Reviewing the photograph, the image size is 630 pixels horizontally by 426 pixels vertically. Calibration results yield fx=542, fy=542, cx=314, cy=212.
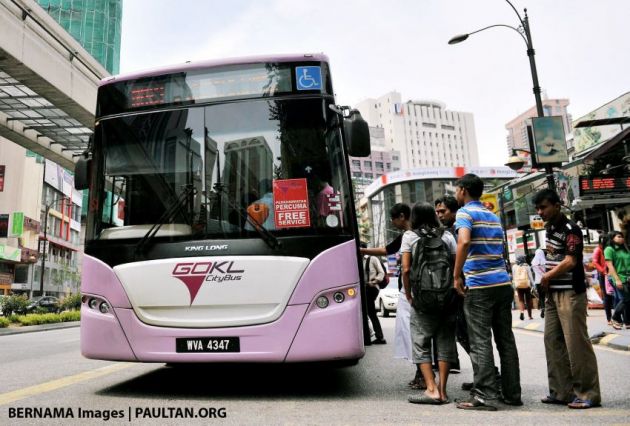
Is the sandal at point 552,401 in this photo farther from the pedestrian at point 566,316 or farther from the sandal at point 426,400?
the sandal at point 426,400

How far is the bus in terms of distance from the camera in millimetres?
4754

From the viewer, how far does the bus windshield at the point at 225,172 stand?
4.99m

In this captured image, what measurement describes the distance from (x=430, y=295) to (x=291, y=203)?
1491mm

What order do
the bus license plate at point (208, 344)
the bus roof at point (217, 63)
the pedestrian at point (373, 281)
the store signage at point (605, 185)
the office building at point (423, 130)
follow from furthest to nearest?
the office building at point (423, 130) < the store signage at point (605, 185) < the pedestrian at point (373, 281) < the bus roof at point (217, 63) < the bus license plate at point (208, 344)

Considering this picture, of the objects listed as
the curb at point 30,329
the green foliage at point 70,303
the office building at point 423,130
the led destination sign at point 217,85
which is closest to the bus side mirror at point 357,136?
the led destination sign at point 217,85

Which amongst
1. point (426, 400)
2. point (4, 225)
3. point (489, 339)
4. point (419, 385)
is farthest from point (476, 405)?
point (4, 225)

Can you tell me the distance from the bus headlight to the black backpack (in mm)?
793

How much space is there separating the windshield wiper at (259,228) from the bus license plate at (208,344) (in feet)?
2.90

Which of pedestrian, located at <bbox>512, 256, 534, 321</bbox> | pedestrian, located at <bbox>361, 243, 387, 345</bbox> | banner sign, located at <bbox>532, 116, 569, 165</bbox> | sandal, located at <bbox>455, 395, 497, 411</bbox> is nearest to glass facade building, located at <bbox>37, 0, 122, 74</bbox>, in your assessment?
pedestrian, located at <bbox>512, 256, 534, 321</bbox>

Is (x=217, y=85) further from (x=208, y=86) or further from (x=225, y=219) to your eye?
(x=225, y=219)

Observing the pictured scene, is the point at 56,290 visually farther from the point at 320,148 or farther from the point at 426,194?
the point at 320,148

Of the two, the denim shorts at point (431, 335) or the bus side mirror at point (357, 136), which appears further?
the bus side mirror at point (357, 136)

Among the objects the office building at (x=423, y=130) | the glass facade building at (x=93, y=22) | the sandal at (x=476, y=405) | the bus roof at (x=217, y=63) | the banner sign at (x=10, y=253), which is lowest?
the sandal at (x=476, y=405)

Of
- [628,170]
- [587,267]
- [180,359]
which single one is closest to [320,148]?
[180,359]
